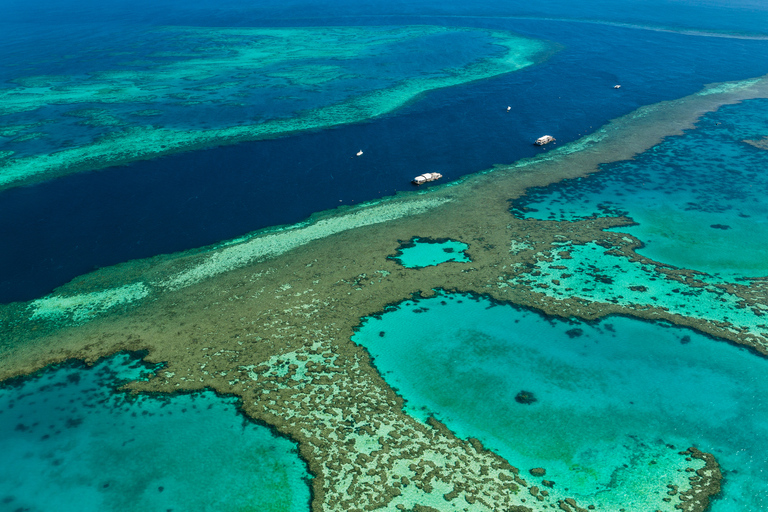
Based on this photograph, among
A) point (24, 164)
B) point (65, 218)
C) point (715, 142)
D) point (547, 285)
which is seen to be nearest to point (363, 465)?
point (547, 285)

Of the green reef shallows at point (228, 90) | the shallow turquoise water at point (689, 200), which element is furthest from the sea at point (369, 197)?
the green reef shallows at point (228, 90)

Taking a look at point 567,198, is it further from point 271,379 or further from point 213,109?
point 213,109

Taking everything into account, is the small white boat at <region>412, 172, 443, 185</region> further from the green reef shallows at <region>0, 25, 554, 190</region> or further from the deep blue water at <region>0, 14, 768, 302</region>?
the green reef shallows at <region>0, 25, 554, 190</region>

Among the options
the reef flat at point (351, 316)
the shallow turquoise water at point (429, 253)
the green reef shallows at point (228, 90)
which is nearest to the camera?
the reef flat at point (351, 316)

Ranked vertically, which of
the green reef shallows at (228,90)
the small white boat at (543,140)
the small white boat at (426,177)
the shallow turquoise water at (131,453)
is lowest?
the shallow turquoise water at (131,453)

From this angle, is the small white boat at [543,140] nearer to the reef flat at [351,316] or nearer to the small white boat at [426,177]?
the small white boat at [426,177]

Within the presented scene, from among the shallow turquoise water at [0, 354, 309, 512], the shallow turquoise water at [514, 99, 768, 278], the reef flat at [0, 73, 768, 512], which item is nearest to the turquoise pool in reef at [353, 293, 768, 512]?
the reef flat at [0, 73, 768, 512]
